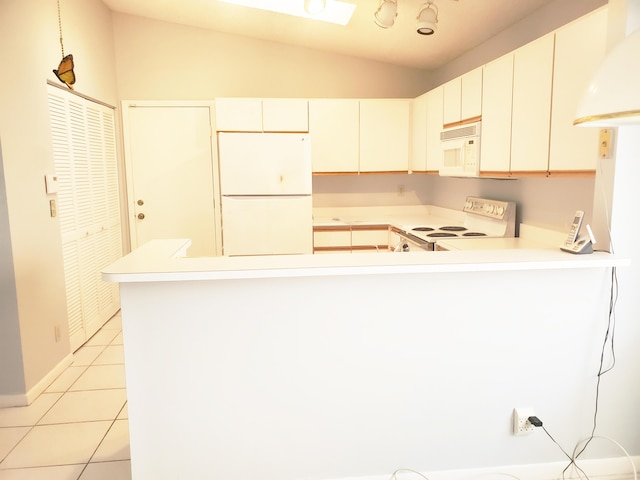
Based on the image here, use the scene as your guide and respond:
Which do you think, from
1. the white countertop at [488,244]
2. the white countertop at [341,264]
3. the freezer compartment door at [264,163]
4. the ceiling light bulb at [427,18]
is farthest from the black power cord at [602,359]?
the freezer compartment door at [264,163]

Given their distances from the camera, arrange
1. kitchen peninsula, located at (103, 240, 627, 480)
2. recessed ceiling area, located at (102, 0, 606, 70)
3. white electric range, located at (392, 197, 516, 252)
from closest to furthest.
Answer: kitchen peninsula, located at (103, 240, 627, 480) → recessed ceiling area, located at (102, 0, 606, 70) → white electric range, located at (392, 197, 516, 252)

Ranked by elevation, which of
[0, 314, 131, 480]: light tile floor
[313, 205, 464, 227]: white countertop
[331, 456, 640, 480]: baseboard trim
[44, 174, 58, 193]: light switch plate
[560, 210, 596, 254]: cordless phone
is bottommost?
[0, 314, 131, 480]: light tile floor

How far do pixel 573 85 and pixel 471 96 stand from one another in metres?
1.03

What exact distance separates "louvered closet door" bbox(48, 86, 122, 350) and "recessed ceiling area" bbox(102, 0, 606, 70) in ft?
3.94

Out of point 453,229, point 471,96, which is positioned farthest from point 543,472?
point 471,96

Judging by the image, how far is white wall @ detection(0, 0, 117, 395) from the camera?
2.49 metres

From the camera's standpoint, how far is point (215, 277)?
1.60 metres

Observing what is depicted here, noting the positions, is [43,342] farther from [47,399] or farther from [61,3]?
[61,3]

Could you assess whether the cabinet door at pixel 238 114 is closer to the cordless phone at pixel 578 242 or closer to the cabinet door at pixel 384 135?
the cabinet door at pixel 384 135

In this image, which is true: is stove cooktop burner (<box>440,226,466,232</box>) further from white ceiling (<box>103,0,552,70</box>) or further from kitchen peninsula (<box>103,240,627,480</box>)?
kitchen peninsula (<box>103,240,627,480</box>)

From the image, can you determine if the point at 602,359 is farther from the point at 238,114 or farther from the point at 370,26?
the point at 238,114

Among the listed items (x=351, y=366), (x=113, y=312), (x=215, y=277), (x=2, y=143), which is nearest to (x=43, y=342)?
(x=2, y=143)

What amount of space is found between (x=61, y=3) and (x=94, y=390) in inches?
108

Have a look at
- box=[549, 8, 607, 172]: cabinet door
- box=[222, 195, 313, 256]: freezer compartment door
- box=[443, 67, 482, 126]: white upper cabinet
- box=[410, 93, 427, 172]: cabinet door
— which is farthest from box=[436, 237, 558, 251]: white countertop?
box=[222, 195, 313, 256]: freezer compartment door
